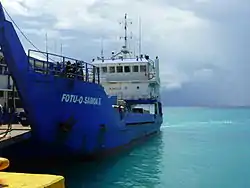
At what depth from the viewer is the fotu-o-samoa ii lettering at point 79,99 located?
11.7 metres

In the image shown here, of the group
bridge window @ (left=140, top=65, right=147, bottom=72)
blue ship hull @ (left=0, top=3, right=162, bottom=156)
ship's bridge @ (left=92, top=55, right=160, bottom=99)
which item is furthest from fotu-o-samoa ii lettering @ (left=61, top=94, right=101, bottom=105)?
bridge window @ (left=140, top=65, right=147, bottom=72)

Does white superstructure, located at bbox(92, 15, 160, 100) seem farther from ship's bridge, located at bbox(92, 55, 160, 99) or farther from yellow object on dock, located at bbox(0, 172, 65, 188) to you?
yellow object on dock, located at bbox(0, 172, 65, 188)

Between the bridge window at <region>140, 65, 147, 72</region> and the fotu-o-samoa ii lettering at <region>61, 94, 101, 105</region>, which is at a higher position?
the bridge window at <region>140, 65, 147, 72</region>

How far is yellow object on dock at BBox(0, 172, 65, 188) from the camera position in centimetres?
309

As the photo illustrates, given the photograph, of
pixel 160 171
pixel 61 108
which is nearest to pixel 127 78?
pixel 160 171

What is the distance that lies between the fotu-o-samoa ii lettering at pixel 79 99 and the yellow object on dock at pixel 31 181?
8.18 m

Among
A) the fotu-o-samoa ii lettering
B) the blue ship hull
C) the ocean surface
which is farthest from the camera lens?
the fotu-o-samoa ii lettering

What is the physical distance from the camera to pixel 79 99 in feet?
40.2

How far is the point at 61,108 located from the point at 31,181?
8.41 m

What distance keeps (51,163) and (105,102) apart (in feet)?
9.45

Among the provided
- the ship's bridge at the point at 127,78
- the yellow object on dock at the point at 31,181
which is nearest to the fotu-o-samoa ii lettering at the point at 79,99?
the yellow object on dock at the point at 31,181

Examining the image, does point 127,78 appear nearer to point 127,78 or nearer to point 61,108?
point 127,78

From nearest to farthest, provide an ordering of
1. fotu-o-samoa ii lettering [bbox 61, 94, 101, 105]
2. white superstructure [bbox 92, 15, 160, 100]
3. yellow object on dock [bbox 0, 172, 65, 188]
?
yellow object on dock [bbox 0, 172, 65, 188]
fotu-o-samoa ii lettering [bbox 61, 94, 101, 105]
white superstructure [bbox 92, 15, 160, 100]

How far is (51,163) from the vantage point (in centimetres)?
1251
